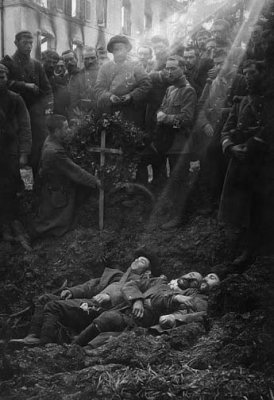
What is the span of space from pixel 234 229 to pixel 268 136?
934 mm

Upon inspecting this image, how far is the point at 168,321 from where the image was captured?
633 cm

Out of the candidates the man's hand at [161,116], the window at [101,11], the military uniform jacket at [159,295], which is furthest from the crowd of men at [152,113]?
the military uniform jacket at [159,295]

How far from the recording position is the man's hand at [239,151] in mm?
6843

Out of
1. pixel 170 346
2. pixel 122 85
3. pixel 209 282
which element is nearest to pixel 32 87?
pixel 122 85

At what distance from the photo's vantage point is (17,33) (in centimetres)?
819

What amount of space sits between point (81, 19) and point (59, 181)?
167cm

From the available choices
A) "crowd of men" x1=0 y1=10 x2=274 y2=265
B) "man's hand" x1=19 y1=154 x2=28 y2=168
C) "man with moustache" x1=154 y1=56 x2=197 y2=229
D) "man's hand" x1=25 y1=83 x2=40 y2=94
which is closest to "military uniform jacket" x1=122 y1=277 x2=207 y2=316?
"crowd of men" x1=0 y1=10 x2=274 y2=265

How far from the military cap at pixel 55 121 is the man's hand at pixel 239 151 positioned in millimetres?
2010

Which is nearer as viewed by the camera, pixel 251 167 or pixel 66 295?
pixel 251 167

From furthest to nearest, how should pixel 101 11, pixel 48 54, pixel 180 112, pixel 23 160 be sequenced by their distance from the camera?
pixel 48 54 < pixel 23 160 < pixel 101 11 < pixel 180 112

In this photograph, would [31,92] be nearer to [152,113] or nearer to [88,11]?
[88,11]

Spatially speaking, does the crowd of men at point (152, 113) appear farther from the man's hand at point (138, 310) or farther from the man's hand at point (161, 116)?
the man's hand at point (138, 310)

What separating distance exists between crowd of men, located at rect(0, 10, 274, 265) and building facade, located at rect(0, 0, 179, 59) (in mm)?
126

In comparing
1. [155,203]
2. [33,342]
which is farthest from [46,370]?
[155,203]
